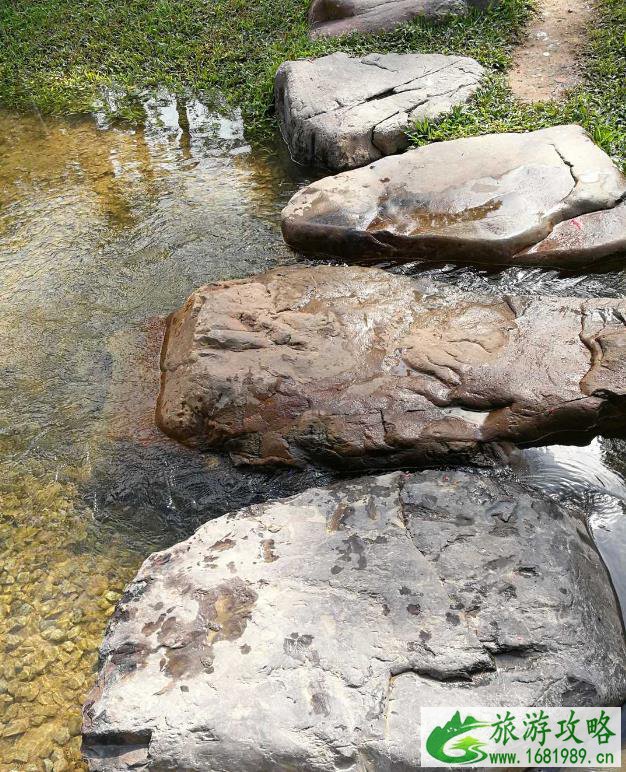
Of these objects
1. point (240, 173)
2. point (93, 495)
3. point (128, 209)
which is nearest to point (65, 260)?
point (128, 209)

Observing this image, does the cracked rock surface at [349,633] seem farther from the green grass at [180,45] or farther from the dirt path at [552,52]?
the green grass at [180,45]

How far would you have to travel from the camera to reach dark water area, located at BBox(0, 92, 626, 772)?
3.04m

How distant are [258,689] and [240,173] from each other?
5004 mm

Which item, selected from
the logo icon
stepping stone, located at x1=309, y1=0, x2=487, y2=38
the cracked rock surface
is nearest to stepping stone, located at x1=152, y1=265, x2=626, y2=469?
the cracked rock surface

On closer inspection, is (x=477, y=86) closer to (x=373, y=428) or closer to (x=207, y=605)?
(x=373, y=428)

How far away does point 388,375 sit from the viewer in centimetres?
353

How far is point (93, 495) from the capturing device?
11.8ft

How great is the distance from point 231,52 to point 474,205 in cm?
505

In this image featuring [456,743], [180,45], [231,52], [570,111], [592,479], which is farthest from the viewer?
[180,45]

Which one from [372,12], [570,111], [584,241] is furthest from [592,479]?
[372,12]

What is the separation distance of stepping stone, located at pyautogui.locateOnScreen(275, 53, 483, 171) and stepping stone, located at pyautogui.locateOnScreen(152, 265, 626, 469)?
2.39m

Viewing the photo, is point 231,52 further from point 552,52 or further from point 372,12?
point 552,52

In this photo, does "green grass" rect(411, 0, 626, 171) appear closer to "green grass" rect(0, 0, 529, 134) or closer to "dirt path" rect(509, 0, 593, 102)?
"dirt path" rect(509, 0, 593, 102)

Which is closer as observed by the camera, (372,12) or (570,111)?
(570,111)
